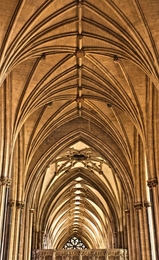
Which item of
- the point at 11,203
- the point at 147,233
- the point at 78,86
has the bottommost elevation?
the point at 147,233

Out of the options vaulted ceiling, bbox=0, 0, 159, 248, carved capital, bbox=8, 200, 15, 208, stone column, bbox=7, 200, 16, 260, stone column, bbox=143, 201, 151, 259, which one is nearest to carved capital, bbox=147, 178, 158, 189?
vaulted ceiling, bbox=0, 0, 159, 248

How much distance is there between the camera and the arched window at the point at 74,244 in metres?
48.2

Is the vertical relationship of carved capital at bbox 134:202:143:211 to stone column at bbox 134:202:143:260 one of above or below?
above

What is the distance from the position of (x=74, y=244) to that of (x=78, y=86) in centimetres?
3131

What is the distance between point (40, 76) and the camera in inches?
789

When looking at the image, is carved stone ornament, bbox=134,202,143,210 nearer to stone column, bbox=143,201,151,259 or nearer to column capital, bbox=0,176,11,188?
stone column, bbox=143,201,151,259

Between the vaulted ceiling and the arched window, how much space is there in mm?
18086

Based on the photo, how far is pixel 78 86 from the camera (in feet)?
71.9

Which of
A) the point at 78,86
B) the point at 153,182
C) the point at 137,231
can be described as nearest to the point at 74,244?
the point at 137,231

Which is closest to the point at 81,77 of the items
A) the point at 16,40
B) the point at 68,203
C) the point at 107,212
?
the point at 16,40

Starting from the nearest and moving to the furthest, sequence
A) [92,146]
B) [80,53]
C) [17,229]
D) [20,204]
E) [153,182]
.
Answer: [153,182]
[80,53]
[17,229]
[20,204]
[92,146]

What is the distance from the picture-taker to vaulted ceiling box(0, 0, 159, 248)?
16.0 m

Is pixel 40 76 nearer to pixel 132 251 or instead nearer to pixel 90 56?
pixel 90 56

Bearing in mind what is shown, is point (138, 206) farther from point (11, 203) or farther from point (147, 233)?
point (11, 203)
